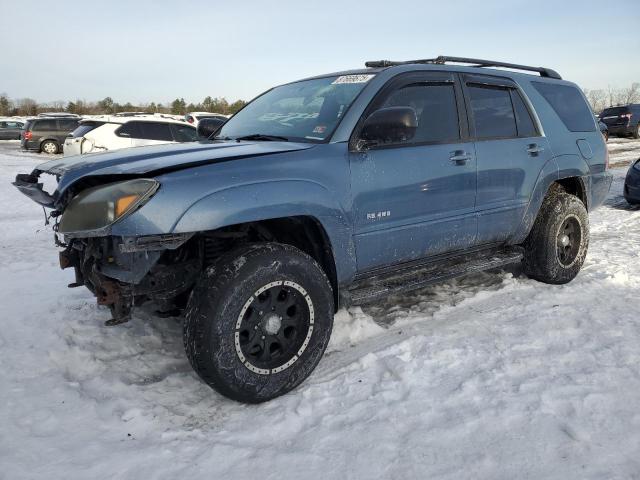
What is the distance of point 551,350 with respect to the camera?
3098 millimetres

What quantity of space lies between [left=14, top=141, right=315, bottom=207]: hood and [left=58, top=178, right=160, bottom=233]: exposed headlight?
0.08 metres

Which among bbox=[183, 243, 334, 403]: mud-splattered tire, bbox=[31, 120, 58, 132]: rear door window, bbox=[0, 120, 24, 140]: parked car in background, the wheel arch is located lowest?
bbox=[183, 243, 334, 403]: mud-splattered tire

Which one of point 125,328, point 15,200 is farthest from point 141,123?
point 125,328

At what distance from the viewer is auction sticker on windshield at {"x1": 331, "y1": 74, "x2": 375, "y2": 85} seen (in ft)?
10.8

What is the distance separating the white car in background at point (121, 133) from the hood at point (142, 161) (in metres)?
8.73

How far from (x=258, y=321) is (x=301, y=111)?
5.05ft

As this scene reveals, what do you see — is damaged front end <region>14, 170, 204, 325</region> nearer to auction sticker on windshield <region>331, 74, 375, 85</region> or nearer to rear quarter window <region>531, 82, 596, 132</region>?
auction sticker on windshield <region>331, 74, 375, 85</region>

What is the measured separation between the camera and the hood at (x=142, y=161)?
2509 millimetres

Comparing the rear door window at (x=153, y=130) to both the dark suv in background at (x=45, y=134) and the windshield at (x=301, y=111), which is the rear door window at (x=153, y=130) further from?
the dark suv in background at (x=45, y=134)

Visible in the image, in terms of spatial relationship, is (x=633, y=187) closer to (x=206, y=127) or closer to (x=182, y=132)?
(x=206, y=127)

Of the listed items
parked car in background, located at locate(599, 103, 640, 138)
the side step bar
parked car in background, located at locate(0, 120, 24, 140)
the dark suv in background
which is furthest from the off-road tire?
parked car in background, located at locate(599, 103, 640, 138)

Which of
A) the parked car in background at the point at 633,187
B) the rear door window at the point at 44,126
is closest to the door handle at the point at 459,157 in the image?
the parked car in background at the point at 633,187

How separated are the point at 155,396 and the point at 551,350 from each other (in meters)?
2.36

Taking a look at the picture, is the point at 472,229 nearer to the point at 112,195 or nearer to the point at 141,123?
the point at 112,195
